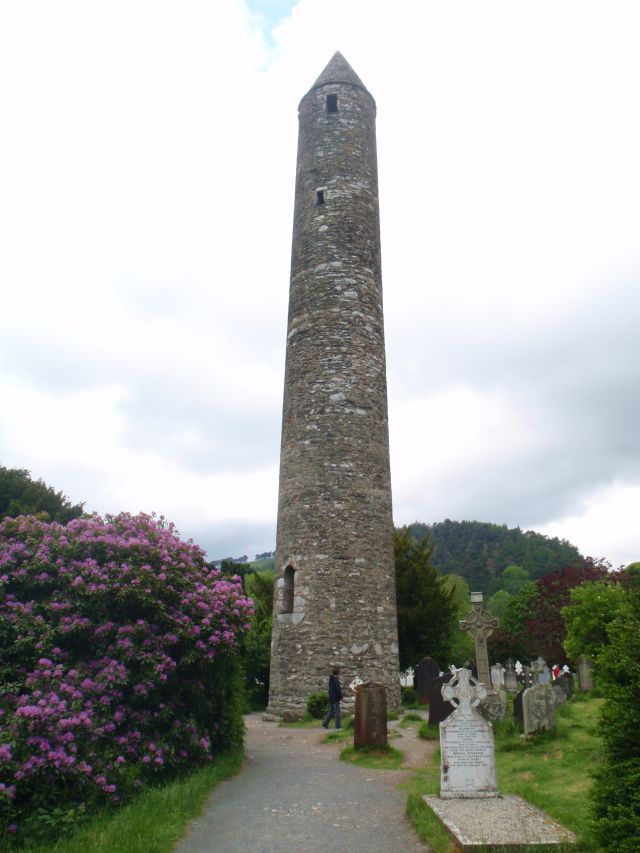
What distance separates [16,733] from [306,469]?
31.1 ft

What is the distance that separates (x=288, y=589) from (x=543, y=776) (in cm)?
800

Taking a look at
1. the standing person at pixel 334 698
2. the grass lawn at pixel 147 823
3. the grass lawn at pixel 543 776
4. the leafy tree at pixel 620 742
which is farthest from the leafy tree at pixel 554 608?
the leafy tree at pixel 620 742

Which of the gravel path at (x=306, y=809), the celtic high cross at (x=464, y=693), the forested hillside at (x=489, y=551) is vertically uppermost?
the forested hillside at (x=489, y=551)

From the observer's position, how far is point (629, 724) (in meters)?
4.67

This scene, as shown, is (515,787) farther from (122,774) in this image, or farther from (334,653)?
(334,653)

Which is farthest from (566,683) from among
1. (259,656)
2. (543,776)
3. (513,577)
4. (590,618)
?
(513,577)

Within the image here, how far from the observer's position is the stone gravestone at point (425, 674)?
15227mm

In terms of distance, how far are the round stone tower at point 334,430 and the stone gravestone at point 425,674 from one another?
3.96 ft

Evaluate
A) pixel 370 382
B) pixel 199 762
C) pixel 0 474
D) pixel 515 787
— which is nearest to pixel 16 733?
pixel 199 762

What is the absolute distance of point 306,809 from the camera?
7031mm

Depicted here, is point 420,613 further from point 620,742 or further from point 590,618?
point 620,742

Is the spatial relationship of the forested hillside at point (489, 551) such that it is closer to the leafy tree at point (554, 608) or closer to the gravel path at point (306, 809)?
the leafy tree at point (554, 608)

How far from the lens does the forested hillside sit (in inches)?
2960

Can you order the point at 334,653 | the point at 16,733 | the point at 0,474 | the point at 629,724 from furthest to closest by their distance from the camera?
1. the point at 0,474
2. the point at 334,653
3. the point at 16,733
4. the point at 629,724
